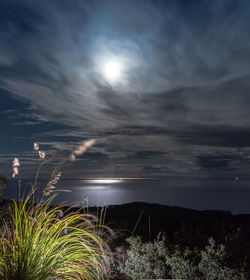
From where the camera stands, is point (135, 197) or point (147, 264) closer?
point (147, 264)

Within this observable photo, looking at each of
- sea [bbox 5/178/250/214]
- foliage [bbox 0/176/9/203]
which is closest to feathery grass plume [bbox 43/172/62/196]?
sea [bbox 5/178/250/214]

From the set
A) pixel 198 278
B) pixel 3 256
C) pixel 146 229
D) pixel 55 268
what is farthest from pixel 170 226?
pixel 3 256

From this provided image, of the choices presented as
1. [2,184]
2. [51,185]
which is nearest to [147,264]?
[51,185]

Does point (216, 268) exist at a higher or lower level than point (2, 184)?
lower

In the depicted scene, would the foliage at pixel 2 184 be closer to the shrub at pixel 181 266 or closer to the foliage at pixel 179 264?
the foliage at pixel 179 264

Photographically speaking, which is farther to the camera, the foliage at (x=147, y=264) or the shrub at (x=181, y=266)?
the foliage at (x=147, y=264)

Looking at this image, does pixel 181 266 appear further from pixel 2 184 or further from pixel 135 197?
pixel 135 197

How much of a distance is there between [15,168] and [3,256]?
1366 mm

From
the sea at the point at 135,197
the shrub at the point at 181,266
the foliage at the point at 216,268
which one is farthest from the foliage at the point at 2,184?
the foliage at the point at 216,268

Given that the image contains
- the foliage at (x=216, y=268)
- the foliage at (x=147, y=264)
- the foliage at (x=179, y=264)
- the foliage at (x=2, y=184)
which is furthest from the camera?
the foliage at (x=2, y=184)

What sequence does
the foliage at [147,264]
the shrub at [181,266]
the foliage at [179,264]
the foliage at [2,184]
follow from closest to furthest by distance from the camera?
1. the foliage at [179,264]
2. the shrub at [181,266]
3. the foliage at [147,264]
4. the foliage at [2,184]

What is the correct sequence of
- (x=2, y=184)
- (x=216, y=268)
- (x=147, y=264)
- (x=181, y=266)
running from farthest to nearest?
(x=2, y=184) → (x=147, y=264) → (x=181, y=266) → (x=216, y=268)

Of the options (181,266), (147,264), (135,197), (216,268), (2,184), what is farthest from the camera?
(135,197)

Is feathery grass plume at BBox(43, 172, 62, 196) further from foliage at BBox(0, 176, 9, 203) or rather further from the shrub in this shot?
foliage at BBox(0, 176, 9, 203)
